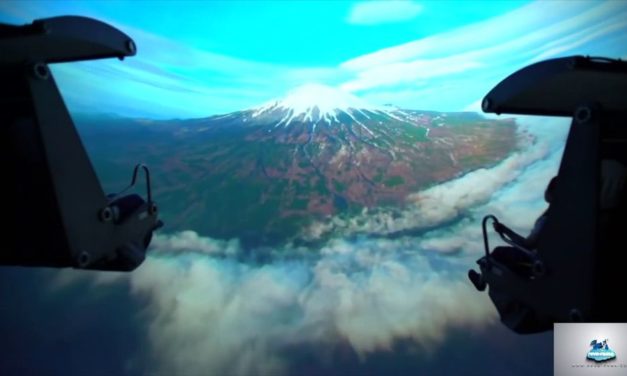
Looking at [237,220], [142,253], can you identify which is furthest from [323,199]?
[142,253]

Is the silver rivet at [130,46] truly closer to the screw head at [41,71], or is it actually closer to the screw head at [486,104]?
the screw head at [41,71]

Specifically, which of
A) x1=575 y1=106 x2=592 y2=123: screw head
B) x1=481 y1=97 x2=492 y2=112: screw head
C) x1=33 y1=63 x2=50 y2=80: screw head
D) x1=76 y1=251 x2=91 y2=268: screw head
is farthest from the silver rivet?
x1=575 y1=106 x2=592 y2=123: screw head

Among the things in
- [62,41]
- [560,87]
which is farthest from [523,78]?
[62,41]

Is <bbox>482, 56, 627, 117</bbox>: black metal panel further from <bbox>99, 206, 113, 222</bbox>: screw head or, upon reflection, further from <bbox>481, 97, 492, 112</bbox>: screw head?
<bbox>99, 206, 113, 222</bbox>: screw head

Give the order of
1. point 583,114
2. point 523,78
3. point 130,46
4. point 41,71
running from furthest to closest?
1. point 130,46
2. point 523,78
3. point 41,71
4. point 583,114

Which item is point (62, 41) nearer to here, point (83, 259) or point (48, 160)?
point (48, 160)

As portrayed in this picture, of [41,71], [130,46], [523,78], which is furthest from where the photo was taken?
[130,46]

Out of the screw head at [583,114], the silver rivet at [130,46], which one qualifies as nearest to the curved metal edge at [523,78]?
the screw head at [583,114]
